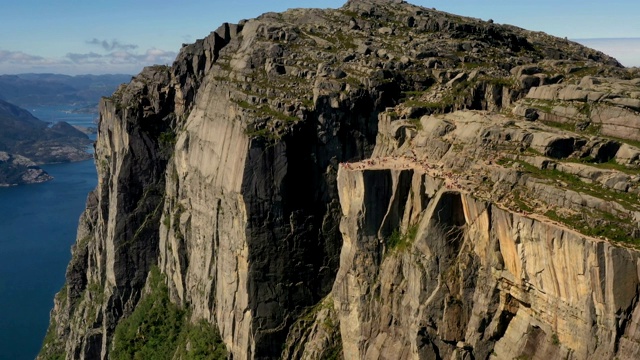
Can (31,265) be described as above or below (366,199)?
below

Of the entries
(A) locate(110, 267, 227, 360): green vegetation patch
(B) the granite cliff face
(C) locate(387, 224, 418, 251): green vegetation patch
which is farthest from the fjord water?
(C) locate(387, 224, 418, 251): green vegetation patch

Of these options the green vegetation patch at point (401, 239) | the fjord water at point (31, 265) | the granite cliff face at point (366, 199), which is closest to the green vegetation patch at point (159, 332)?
the granite cliff face at point (366, 199)

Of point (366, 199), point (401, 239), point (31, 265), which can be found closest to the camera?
point (401, 239)

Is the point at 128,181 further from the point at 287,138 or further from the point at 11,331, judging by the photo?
the point at 11,331

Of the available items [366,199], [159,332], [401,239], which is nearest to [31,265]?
[159,332]

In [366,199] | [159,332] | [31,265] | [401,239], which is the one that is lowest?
[31,265]

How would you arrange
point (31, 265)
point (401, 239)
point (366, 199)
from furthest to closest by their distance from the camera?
point (31, 265), point (366, 199), point (401, 239)

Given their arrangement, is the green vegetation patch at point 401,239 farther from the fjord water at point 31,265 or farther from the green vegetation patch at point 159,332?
the fjord water at point 31,265

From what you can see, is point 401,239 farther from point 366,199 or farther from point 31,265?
point 31,265
